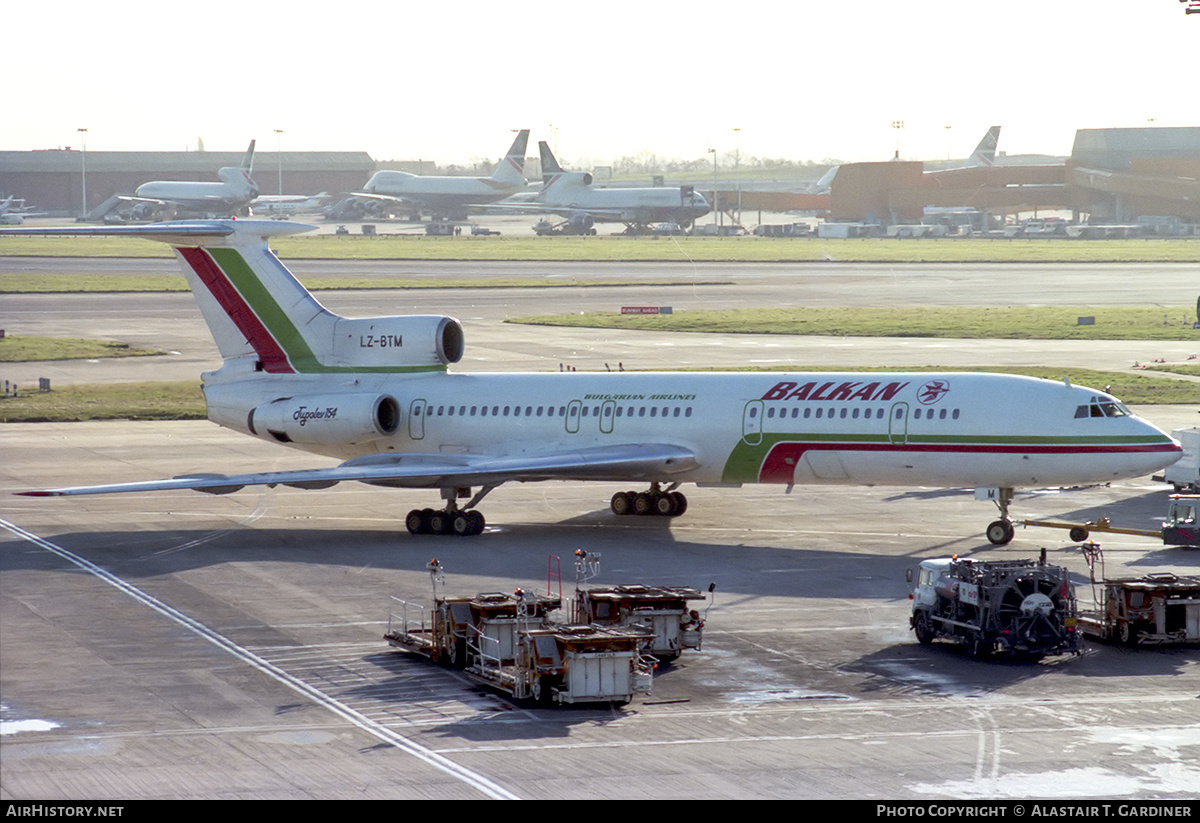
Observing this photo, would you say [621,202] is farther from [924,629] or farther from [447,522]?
[924,629]

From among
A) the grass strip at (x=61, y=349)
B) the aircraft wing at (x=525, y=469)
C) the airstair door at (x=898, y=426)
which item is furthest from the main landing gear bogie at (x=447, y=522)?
the grass strip at (x=61, y=349)

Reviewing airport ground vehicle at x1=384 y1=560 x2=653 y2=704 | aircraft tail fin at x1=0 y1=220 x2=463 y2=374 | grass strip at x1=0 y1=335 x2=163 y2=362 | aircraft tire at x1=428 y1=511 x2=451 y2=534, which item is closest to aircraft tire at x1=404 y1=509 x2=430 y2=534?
aircraft tire at x1=428 y1=511 x2=451 y2=534

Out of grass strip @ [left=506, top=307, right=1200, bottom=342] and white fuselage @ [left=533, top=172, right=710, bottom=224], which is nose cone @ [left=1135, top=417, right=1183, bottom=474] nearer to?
grass strip @ [left=506, top=307, right=1200, bottom=342]

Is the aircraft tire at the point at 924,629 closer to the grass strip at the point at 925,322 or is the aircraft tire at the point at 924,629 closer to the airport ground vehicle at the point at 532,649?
the airport ground vehicle at the point at 532,649

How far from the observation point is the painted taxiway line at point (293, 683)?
1878 cm

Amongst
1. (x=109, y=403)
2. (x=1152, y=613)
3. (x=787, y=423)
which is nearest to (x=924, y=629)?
(x=1152, y=613)

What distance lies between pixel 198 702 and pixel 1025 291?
300 feet

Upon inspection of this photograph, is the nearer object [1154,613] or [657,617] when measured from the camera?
[657,617]

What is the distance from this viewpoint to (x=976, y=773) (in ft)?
62.3

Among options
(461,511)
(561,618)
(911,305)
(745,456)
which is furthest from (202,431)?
(911,305)

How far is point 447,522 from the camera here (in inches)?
1462

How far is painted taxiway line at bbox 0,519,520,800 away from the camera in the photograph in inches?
739

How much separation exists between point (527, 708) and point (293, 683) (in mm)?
3727
